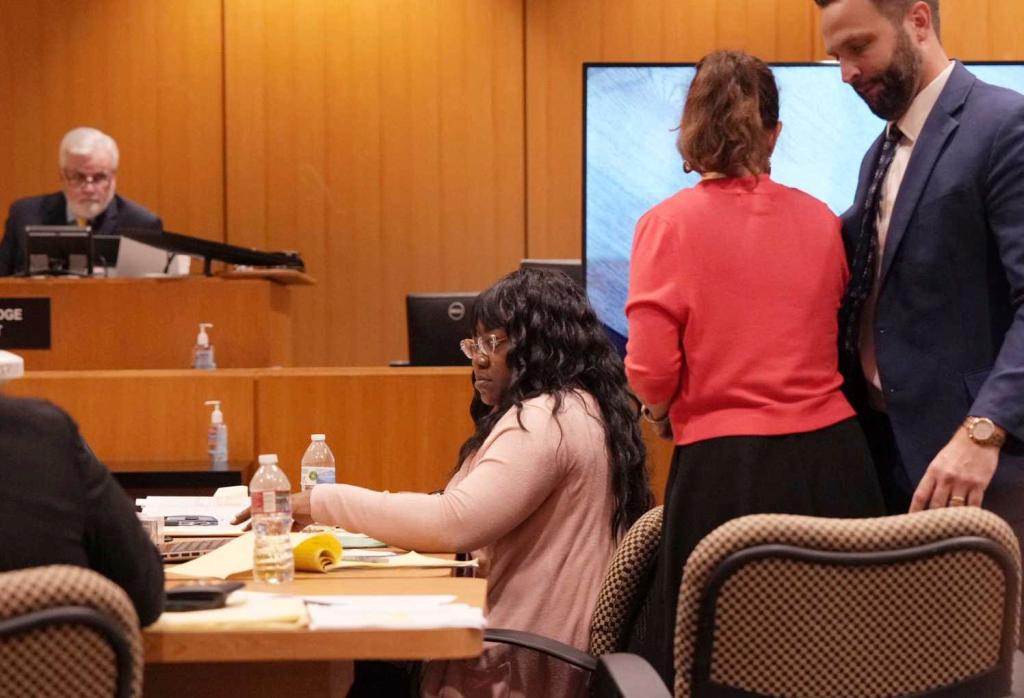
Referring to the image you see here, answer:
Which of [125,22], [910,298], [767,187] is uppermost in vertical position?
[125,22]

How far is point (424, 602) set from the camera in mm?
1770

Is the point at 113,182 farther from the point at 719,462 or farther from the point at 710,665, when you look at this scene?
the point at 710,665

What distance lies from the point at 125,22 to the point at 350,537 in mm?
5040

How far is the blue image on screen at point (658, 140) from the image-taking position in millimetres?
4785

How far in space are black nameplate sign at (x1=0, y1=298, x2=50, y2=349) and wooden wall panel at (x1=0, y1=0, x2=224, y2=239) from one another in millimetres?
2407

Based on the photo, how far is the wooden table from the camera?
161cm

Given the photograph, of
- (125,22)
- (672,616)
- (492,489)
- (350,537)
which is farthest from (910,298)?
(125,22)

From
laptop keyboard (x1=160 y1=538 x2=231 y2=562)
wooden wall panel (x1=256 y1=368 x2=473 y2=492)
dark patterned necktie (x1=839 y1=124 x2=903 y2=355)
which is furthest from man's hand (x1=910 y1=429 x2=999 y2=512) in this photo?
wooden wall panel (x1=256 y1=368 x2=473 y2=492)

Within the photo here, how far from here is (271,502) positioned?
2129 millimetres

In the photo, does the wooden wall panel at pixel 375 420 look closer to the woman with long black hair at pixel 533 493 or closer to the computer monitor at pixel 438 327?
the computer monitor at pixel 438 327

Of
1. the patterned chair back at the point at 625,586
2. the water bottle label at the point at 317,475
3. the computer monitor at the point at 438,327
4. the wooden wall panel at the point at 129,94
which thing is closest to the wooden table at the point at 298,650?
the patterned chair back at the point at 625,586

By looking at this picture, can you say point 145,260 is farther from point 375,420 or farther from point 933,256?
point 933,256

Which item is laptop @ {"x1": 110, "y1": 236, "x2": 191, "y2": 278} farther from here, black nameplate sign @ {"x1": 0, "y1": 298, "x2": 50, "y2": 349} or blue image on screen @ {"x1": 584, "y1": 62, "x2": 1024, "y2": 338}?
blue image on screen @ {"x1": 584, "y1": 62, "x2": 1024, "y2": 338}

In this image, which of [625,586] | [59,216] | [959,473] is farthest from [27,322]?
[959,473]
